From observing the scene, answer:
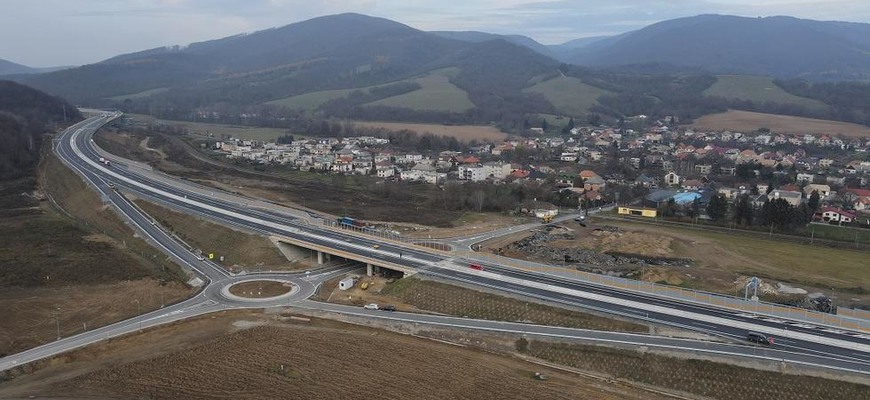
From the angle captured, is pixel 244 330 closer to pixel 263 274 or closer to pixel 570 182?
pixel 263 274

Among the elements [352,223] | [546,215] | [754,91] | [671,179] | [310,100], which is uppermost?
[754,91]

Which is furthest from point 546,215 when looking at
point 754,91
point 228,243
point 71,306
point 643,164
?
point 754,91

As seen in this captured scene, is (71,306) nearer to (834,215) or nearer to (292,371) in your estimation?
(292,371)

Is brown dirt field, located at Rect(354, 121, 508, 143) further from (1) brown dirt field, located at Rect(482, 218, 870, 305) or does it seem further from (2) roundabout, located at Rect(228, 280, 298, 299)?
(2) roundabout, located at Rect(228, 280, 298, 299)

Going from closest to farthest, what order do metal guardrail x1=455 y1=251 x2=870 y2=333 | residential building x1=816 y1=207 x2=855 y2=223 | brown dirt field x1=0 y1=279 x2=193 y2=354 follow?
metal guardrail x1=455 y1=251 x2=870 y2=333 → brown dirt field x1=0 y1=279 x2=193 y2=354 → residential building x1=816 y1=207 x2=855 y2=223

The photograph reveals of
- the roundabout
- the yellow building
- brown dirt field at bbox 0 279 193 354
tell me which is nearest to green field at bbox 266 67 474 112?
the yellow building

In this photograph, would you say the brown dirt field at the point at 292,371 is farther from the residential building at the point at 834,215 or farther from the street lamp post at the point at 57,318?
the residential building at the point at 834,215
